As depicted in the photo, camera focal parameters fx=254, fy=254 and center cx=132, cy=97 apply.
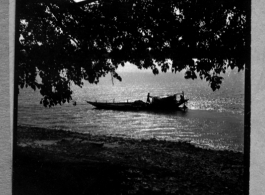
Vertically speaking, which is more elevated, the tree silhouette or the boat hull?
the tree silhouette

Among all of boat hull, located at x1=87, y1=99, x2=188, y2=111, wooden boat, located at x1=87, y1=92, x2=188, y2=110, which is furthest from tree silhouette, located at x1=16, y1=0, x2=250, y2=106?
boat hull, located at x1=87, y1=99, x2=188, y2=111

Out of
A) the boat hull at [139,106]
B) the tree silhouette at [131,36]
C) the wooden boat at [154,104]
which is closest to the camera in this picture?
the tree silhouette at [131,36]

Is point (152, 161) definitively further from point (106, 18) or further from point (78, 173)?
point (106, 18)

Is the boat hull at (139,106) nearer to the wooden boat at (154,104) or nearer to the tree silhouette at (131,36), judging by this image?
the wooden boat at (154,104)

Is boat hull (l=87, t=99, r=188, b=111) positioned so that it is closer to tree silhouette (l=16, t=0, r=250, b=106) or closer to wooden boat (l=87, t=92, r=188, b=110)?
wooden boat (l=87, t=92, r=188, b=110)

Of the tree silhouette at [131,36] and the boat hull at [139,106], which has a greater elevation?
the tree silhouette at [131,36]

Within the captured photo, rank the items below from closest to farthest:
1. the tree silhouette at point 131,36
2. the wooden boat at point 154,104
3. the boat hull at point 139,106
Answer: the tree silhouette at point 131,36 < the wooden boat at point 154,104 < the boat hull at point 139,106

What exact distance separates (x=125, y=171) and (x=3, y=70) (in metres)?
4.78

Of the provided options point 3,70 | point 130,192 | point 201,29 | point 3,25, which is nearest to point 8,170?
point 3,70

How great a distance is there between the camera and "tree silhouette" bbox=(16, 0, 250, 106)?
169 inches

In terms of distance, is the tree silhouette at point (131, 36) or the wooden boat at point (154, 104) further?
the wooden boat at point (154, 104)

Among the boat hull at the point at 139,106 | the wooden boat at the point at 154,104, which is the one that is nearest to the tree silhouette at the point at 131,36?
the wooden boat at the point at 154,104

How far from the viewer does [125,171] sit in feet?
23.3

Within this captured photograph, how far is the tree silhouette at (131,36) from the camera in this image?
14.1 ft
